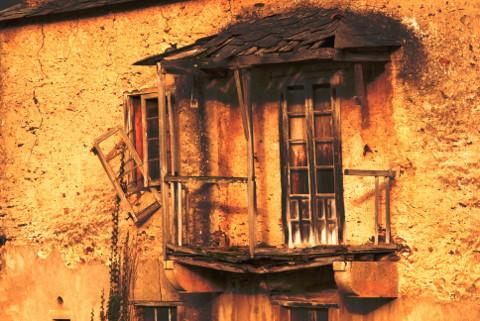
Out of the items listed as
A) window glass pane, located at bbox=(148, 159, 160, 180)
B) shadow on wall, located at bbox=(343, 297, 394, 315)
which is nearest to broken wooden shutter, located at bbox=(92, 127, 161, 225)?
window glass pane, located at bbox=(148, 159, 160, 180)

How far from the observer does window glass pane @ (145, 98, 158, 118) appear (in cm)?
1839

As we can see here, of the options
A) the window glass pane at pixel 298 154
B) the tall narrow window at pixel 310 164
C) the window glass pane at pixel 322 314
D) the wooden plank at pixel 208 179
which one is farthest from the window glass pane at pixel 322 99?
the window glass pane at pixel 322 314

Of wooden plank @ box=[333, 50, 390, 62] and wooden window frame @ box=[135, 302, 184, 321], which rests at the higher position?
wooden plank @ box=[333, 50, 390, 62]

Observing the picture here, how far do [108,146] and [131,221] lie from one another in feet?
3.39

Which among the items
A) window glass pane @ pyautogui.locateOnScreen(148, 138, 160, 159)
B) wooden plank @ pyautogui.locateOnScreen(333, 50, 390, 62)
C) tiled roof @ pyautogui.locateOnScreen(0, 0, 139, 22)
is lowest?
window glass pane @ pyautogui.locateOnScreen(148, 138, 160, 159)

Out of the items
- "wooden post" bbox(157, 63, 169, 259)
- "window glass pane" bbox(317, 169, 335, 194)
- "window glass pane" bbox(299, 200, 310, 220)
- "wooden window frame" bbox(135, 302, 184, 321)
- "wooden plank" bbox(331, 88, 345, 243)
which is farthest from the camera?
"wooden window frame" bbox(135, 302, 184, 321)

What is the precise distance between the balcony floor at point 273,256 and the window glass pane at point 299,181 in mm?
735

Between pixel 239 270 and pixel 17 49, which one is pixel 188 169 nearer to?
pixel 239 270

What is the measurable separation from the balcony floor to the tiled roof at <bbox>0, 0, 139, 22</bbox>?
353cm

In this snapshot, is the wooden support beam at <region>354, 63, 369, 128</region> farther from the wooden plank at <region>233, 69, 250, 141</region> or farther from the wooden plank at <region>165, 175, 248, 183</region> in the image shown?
the wooden plank at <region>165, 175, 248, 183</region>

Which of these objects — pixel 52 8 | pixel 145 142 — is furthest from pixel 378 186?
pixel 52 8

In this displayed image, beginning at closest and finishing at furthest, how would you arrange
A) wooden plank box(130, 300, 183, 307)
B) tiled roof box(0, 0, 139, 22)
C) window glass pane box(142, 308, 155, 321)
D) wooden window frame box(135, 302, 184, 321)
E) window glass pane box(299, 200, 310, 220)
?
window glass pane box(299, 200, 310, 220) → wooden window frame box(135, 302, 184, 321) → wooden plank box(130, 300, 183, 307) → window glass pane box(142, 308, 155, 321) → tiled roof box(0, 0, 139, 22)

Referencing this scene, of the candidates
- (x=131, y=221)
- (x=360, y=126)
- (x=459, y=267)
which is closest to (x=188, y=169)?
(x=131, y=221)

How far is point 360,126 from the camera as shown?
1644 cm
